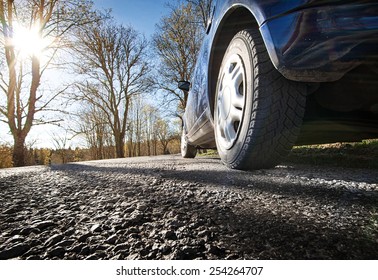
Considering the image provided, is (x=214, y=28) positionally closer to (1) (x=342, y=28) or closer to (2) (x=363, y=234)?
(1) (x=342, y=28)

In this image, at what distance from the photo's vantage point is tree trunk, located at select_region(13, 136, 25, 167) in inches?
337

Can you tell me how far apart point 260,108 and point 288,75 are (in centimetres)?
24

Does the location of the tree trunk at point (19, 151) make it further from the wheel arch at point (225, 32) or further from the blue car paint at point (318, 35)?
the blue car paint at point (318, 35)

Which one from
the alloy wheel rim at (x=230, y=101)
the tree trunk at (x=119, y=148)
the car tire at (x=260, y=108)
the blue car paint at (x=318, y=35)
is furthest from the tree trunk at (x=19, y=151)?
the blue car paint at (x=318, y=35)

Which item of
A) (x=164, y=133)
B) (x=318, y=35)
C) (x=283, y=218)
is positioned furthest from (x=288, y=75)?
(x=164, y=133)

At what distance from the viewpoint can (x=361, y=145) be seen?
10.5 feet

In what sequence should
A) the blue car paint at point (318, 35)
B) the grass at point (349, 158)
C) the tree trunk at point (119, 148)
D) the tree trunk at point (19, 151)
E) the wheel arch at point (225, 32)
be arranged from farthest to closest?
the tree trunk at point (119, 148) → the tree trunk at point (19, 151) → the grass at point (349, 158) → the wheel arch at point (225, 32) → the blue car paint at point (318, 35)

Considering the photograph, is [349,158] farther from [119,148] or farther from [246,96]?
[119,148]

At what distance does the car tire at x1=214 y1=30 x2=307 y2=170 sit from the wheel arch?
217 mm

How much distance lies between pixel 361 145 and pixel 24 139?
11703 millimetres

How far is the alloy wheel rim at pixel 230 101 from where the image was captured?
147 cm

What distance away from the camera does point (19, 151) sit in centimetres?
873

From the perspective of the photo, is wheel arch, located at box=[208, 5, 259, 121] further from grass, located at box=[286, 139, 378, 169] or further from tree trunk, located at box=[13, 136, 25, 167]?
tree trunk, located at box=[13, 136, 25, 167]

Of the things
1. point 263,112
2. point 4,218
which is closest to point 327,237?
point 263,112
